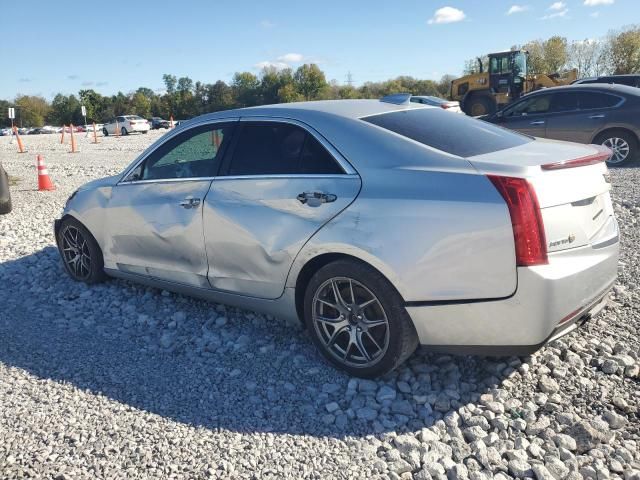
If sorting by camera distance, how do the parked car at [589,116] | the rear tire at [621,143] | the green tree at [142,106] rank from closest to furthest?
the parked car at [589,116], the rear tire at [621,143], the green tree at [142,106]

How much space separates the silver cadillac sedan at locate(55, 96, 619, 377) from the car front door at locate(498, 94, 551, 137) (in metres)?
7.77

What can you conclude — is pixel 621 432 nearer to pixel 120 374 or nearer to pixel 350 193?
pixel 350 193

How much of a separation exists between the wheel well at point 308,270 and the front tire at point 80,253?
7.94 ft

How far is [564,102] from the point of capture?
35.6 feet

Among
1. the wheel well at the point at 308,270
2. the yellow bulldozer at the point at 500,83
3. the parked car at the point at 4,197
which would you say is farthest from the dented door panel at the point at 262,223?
the yellow bulldozer at the point at 500,83

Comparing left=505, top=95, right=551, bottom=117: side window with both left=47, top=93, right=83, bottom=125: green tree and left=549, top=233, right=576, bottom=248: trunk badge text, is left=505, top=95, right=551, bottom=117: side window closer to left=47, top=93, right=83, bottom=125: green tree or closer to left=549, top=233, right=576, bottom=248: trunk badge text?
left=549, top=233, right=576, bottom=248: trunk badge text

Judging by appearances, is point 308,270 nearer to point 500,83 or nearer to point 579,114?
point 579,114

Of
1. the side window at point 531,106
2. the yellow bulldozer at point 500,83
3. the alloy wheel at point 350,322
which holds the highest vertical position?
the yellow bulldozer at point 500,83

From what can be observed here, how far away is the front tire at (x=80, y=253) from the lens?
5.13 m

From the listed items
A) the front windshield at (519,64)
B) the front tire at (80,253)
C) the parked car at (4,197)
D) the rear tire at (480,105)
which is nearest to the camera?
the front tire at (80,253)

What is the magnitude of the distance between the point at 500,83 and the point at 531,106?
15.0m

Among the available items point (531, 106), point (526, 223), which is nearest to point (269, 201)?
point (526, 223)

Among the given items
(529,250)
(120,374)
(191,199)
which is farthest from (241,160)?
(529,250)

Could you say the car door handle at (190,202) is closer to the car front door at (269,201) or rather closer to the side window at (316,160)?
the car front door at (269,201)
